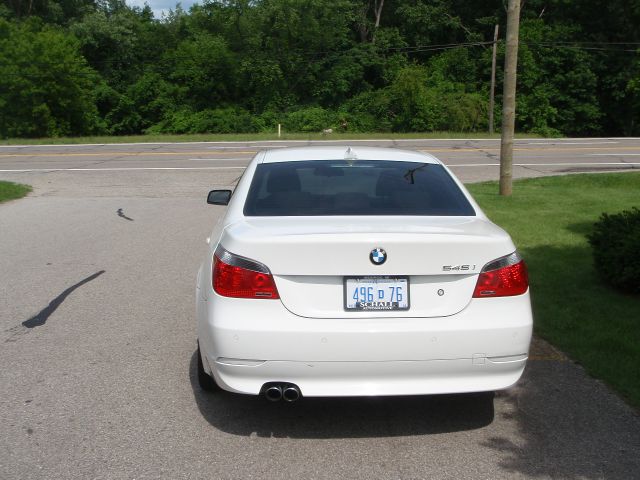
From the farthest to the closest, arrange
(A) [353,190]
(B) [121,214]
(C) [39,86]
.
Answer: (C) [39,86] < (B) [121,214] < (A) [353,190]

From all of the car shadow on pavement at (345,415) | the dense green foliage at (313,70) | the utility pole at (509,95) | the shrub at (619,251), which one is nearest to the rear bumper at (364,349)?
the car shadow on pavement at (345,415)

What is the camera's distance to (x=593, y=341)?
5863 mm

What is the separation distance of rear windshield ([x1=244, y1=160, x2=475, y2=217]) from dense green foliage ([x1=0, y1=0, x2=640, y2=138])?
39.2 metres

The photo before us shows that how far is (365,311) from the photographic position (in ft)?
13.1

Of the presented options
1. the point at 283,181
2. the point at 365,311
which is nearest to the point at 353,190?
the point at 283,181

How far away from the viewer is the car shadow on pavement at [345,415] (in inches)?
173

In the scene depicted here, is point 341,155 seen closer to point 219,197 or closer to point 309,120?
point 219,197

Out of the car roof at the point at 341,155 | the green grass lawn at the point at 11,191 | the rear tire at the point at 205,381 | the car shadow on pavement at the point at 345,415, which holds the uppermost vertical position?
the car roof at the point at 341,155

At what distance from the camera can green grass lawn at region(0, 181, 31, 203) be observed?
1648 centimetres

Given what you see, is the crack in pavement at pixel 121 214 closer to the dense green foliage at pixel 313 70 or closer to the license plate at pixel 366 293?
the license plate at pixel 366 293

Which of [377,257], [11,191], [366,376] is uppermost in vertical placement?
[377,257]

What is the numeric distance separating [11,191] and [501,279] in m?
15.3

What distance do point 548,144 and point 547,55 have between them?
19069mm

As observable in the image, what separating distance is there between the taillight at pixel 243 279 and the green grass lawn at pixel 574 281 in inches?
94.3
